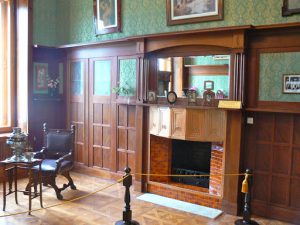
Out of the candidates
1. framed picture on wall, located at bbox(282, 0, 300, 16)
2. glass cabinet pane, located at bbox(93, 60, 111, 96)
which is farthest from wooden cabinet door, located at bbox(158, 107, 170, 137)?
framed picture on wall, located at bbox(282, 0, 300, 16)

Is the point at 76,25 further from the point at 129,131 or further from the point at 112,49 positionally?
the point at 129,131

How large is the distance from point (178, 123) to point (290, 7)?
2.16m

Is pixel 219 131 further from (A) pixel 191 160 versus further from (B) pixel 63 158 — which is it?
(B) pixel 63 158

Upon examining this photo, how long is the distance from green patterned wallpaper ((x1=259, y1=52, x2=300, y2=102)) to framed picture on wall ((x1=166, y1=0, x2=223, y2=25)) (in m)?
1.00

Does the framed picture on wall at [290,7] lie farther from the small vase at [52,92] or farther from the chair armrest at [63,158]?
the small vase at [52,92]

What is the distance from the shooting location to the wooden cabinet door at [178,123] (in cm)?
472

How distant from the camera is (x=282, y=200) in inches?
169

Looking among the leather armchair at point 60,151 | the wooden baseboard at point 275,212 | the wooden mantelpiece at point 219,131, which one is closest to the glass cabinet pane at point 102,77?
the leather armchair at point 60,151

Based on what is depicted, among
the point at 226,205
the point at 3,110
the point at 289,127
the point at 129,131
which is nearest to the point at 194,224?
the point at 226,205

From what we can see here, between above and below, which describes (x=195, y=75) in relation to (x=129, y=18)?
below

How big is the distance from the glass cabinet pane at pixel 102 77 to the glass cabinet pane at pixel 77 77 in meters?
0.38

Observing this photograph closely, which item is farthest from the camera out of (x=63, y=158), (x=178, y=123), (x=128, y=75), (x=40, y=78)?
(x=40, y=78)

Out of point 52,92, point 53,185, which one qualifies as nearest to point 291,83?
point 53,185

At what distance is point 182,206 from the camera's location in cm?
472
